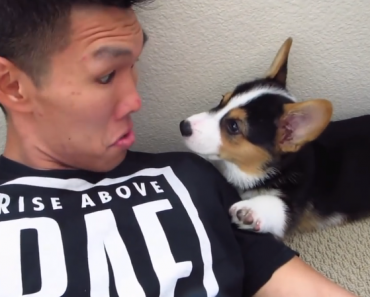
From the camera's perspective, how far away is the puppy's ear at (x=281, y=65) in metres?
1.20

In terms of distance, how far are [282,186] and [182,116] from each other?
12.4 inches

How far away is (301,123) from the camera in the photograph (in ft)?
3.73


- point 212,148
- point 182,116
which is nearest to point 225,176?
point 212,148

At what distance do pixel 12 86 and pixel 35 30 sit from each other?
0.40 ft

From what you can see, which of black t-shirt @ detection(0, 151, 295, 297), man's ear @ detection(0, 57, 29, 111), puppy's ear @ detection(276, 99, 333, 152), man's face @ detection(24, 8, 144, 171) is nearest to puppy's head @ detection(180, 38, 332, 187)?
puppy's ear @ detection(276, 99, 333, 152)

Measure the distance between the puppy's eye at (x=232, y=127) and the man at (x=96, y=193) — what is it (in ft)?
0.47

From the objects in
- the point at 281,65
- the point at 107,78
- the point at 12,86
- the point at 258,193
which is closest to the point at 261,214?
the point at 258,193

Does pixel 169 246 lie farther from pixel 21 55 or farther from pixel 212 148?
pixel 21 55

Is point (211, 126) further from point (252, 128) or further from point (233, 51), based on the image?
point (233, 51)

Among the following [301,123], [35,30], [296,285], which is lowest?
[296,285]

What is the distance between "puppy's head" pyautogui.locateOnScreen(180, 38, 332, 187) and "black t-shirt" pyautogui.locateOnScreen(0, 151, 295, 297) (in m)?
0.12

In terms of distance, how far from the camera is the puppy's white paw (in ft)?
3.76

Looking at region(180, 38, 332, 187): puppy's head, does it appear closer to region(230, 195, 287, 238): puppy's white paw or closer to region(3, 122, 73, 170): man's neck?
region(230, 195, 287, 238): puppy's white paw

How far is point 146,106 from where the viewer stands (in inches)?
52.1
